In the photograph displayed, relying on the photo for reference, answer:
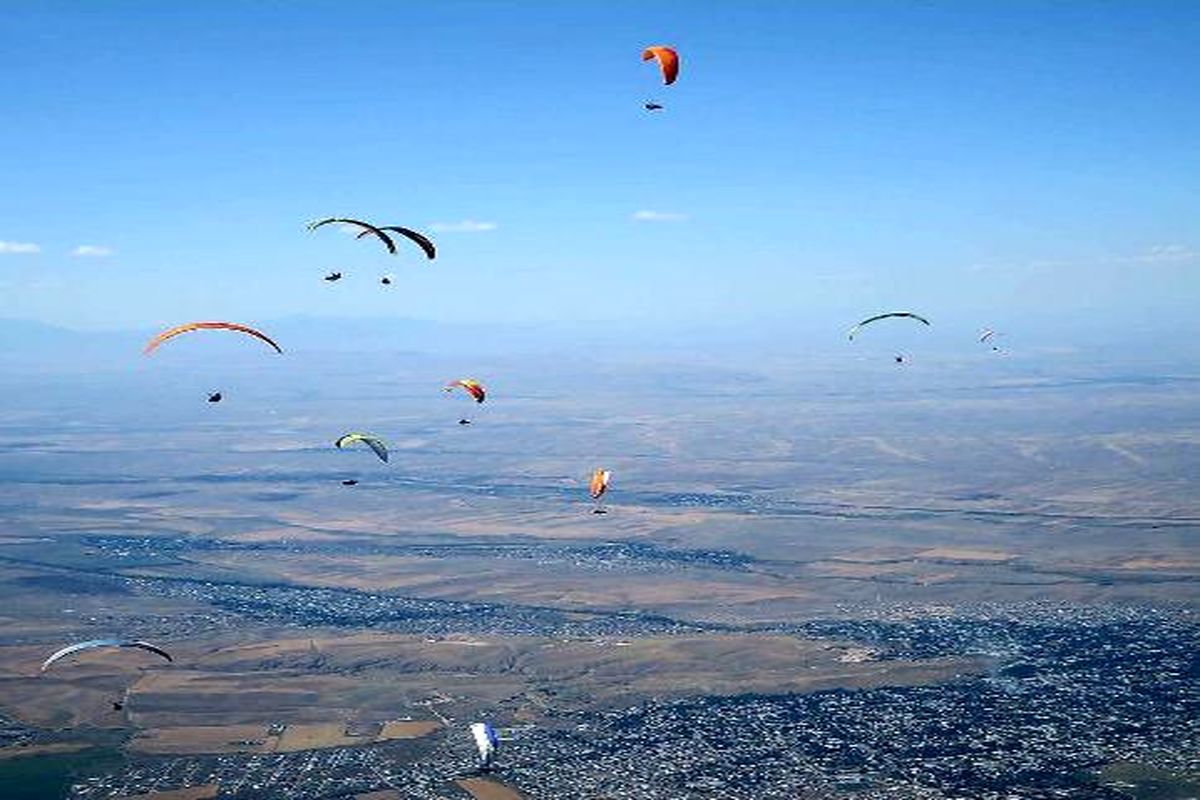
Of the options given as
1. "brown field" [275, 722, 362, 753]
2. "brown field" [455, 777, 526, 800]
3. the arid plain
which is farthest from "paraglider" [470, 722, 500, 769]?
"brown field" [275, 722, 362, 753]

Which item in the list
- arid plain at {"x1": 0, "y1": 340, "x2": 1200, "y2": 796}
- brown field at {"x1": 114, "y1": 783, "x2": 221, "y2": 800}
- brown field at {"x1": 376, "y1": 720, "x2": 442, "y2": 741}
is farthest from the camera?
arid plain at {"x1": 0, "y1": 340, "x2": 1200, "y2": 796}

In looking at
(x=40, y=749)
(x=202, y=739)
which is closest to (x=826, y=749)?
(x=202, y=739)

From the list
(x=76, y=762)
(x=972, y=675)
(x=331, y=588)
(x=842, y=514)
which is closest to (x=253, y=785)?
(x=76, y=762)

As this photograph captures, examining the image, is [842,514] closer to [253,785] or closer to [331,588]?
[331,588]

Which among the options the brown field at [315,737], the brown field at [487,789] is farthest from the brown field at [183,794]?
the brown field at [487,789]

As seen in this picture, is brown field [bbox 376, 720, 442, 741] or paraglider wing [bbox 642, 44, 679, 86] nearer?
paraglider wing [bbox 642, 44, 679, 86]

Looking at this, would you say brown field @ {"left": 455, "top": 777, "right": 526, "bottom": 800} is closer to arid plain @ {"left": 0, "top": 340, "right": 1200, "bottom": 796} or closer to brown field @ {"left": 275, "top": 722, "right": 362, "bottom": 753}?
arid plain @ {"left": 0, "top": 340, "right": 1200, "bottom": 796}

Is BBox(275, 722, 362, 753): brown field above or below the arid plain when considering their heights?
below

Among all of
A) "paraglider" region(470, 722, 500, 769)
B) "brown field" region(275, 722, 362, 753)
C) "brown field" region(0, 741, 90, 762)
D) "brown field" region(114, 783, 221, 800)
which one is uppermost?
"paraglider" region(470, 722, 500, 769)
